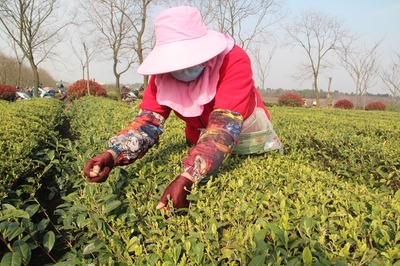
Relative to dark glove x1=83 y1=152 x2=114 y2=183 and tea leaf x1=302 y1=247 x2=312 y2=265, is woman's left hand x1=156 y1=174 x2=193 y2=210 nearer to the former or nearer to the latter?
dark glove x1=83 y1=152 x2=114 y2=183

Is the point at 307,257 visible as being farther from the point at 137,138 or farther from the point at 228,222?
the point at 137,138

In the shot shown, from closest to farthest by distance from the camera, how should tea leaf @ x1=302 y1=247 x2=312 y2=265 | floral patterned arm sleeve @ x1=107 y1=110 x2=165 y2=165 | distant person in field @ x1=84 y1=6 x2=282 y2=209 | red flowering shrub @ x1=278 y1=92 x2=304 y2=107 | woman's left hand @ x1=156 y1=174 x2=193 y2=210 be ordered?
tea leaf @ x1=302 y1=247 x2=312 y2=265, woman's left hand @ x1=156 y1=174 x2=193 y2=210, distant person in field @ x1=84 y1=6 x2=282 y2=209, floral patterned arm sleeve @ x1=107 y1=110 x2=165 y2=165, red flowering shrub @ x1=278 y1=92 x2=304 y2=107

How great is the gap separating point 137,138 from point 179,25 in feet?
1.82

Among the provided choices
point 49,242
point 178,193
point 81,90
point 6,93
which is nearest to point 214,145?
point 178,193

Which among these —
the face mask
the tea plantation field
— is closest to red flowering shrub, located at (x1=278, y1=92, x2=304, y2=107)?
the tea plantation field

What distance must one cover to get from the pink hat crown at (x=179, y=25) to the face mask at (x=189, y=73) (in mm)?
131

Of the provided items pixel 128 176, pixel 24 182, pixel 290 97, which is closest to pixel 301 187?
pixel 128 176

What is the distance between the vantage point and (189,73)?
4.99 feet

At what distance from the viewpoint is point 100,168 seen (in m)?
1.37

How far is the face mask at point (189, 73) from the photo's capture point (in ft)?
4.93

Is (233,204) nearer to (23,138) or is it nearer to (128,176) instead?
(128,176)

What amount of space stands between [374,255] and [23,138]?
3.01 m

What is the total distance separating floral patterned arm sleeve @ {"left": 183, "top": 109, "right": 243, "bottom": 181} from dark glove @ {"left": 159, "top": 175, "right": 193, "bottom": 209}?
5 cm

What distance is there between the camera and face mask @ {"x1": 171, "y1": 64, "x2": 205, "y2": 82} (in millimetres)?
1504
